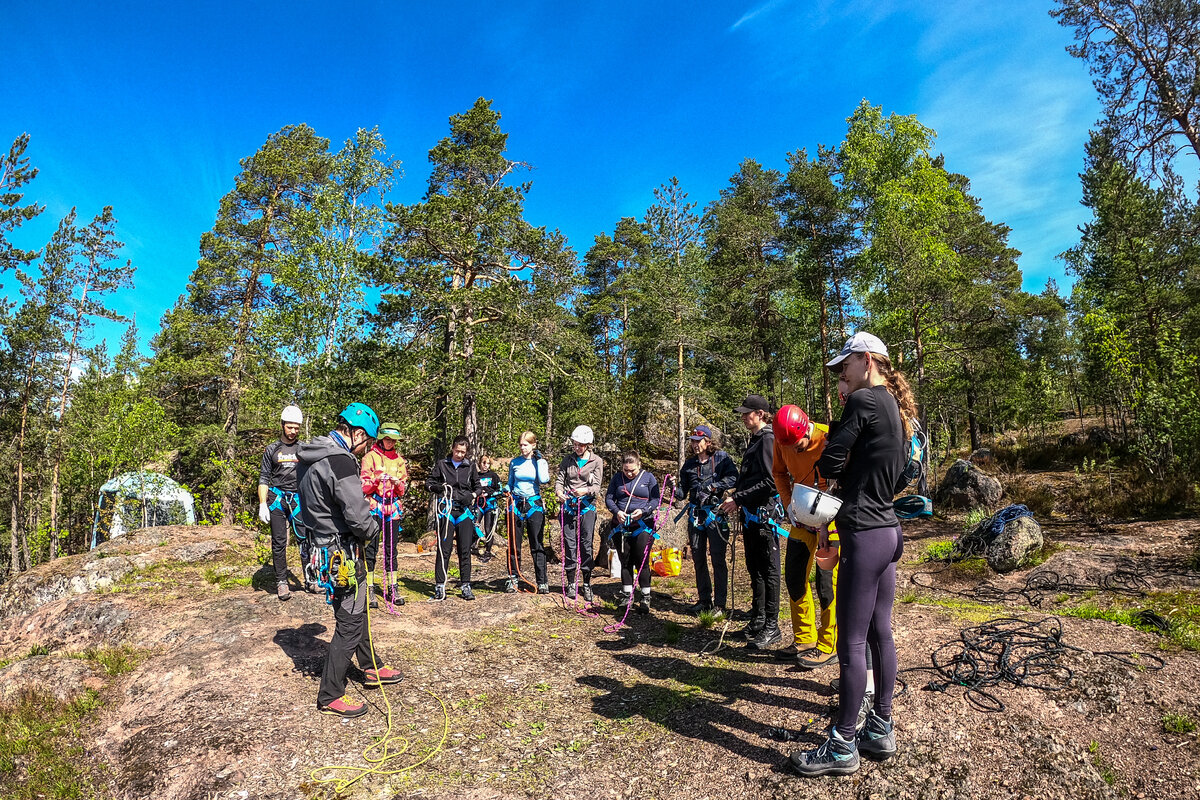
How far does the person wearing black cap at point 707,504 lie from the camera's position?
6.31 meters

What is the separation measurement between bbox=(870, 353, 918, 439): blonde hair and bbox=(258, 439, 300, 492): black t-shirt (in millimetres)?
7029

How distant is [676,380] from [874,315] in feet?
28.7

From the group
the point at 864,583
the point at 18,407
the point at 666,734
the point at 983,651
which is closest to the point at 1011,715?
the point at 983,651

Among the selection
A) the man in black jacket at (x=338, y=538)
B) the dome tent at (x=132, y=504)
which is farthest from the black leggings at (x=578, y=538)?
the dome tent at (x=132, y=504)

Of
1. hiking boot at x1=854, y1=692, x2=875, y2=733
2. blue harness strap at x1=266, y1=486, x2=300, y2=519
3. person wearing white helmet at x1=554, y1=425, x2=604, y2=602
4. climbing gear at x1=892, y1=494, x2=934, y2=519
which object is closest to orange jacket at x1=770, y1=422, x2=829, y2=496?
climbing gear at x1=892, y1=494, x2=934, y2=519

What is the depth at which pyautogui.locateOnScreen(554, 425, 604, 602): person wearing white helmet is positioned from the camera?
25.0 feet

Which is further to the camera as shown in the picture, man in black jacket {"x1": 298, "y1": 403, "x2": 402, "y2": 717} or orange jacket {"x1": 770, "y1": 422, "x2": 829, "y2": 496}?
man in black jacket {"x1": 298, "y1": 403, "x2": 402, "y2": 717}

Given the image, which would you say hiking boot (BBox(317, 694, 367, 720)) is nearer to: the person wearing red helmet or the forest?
the person wearing red helmet

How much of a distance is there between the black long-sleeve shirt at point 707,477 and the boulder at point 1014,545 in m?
5.30

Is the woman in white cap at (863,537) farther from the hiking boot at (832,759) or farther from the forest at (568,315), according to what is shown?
the forest at (568,315)

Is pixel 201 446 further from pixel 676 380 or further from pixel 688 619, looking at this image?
pixel 688 619

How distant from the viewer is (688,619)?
6820 millimetres

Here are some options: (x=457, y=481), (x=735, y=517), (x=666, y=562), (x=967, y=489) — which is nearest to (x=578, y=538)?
(x=457, y=481)

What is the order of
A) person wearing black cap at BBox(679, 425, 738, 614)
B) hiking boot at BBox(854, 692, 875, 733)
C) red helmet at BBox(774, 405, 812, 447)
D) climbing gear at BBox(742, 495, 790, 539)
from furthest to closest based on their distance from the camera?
person wearing black cap at BBox(679, 425, 738, 614), climbing gear at BBox(742, 495, 790, 539), red helmet at BBox(774, 405, 812, 447), hiking boot at BBox(854, 692, 875, 733)
